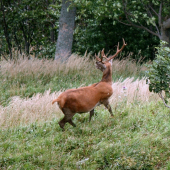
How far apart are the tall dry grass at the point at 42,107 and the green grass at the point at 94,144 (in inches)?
26.7

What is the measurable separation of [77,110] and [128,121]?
4.18ft

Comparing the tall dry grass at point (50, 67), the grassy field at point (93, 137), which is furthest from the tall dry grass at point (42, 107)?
the tall dry grass at point (50, 67)

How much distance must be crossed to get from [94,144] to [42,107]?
2632 mm

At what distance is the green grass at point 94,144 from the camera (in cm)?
507

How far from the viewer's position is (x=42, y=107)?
7863mm

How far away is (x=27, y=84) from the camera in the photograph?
37.4 ft

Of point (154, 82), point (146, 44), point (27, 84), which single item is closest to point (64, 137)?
point (154, 82)

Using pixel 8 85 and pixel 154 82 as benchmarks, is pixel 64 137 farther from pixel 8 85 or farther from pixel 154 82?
pixel 8 85

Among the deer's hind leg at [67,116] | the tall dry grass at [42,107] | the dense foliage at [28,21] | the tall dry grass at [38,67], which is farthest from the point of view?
the dense foliage at [28,21]

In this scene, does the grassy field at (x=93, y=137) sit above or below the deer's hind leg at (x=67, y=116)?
below

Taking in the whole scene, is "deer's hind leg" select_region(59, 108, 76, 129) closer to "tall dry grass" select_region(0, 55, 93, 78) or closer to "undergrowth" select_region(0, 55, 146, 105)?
"undergrowth" select_region(0, 55, 146, 105)

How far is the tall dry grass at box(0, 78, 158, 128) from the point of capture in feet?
23.4

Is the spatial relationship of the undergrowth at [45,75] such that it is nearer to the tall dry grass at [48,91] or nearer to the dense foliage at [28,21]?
the tall dry grass at [48,91]

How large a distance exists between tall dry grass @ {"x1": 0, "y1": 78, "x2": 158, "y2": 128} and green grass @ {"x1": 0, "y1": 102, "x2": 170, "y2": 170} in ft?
2.23
